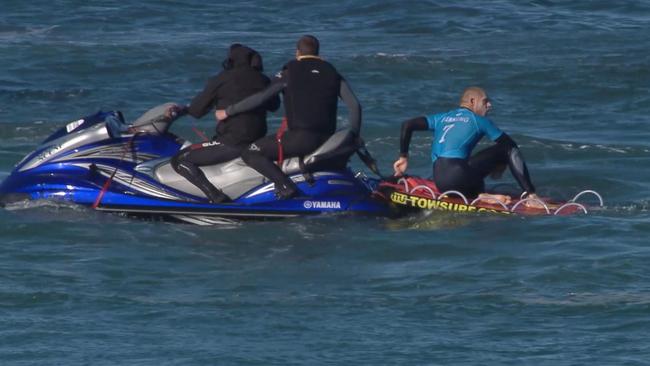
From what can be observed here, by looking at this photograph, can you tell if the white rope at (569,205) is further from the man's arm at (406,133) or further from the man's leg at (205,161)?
the man's leg at (205,161)

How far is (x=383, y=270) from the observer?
11531mm

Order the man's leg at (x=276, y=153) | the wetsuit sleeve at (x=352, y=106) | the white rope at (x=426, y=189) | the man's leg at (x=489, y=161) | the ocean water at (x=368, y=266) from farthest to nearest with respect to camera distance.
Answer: the man's leg at (x=489, y=161) → the white rope at (x=426, y=189) → the man's leg at (x=276, y=153) → the wetsuit sleeve at (x=352, y=106) → the ocean water at (x=368, y=266)

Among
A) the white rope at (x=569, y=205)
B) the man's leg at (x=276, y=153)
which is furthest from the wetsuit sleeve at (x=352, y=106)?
the white rope at (x=569, y=205)

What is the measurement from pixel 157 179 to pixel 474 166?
8.45 feet

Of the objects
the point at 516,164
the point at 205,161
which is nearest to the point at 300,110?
the point at 205,161

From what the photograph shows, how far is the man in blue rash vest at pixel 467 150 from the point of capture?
12945mm

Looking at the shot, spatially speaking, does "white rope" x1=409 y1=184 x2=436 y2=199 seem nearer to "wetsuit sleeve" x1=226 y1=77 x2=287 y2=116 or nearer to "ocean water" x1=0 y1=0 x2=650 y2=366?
"ocean water" x1=0 y1=0 x2=650 y2=366

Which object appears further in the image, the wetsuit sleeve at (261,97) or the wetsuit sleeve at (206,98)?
the wetsuit sleeve at (206,98)

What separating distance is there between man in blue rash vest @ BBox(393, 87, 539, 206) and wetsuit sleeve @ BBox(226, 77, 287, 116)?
1.14 metres

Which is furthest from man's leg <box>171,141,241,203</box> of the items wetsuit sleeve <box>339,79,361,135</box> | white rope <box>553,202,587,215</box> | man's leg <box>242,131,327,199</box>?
white rope <box>553,202,587,215</box>

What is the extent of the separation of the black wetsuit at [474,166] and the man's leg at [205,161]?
→ 1.45 meters

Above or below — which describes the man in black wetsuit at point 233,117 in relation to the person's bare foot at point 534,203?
above

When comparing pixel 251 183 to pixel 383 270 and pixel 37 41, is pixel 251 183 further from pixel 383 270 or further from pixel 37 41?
pixel 37 41

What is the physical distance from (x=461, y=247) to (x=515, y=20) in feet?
48.1
